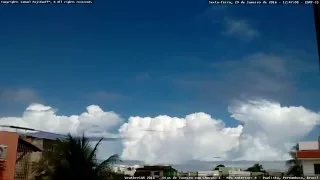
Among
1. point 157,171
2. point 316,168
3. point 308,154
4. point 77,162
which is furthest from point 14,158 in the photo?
point 316,168

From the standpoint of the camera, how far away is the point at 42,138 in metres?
32.5

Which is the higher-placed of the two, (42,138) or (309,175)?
(42,138)

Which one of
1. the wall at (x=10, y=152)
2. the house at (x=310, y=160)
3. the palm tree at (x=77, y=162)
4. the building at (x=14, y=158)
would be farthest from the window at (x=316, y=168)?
the wall at (x=10, y=152)

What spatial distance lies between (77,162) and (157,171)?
1227 cm

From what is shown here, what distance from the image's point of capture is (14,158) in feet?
83.0

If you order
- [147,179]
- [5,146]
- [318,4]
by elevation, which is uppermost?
[318,4]

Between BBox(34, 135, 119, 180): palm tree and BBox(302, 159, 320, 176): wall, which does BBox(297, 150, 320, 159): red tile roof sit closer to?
BBox(302, 159, 320, 176): wall

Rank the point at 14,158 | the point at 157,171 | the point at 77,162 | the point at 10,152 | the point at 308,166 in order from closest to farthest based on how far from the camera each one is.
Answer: the point at 77,162, the point at 10,152, the point at 14,158, the point at 157,171, the point at 308,166

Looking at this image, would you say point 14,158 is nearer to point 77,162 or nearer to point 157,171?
point 77,162

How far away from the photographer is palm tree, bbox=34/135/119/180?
1958 cm

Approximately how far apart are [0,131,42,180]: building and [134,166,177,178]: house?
7744 millimetres

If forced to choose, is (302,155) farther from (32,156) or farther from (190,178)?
(32,156)

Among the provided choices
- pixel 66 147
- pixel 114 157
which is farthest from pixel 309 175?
pixel 66 147

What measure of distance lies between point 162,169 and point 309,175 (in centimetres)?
1056
